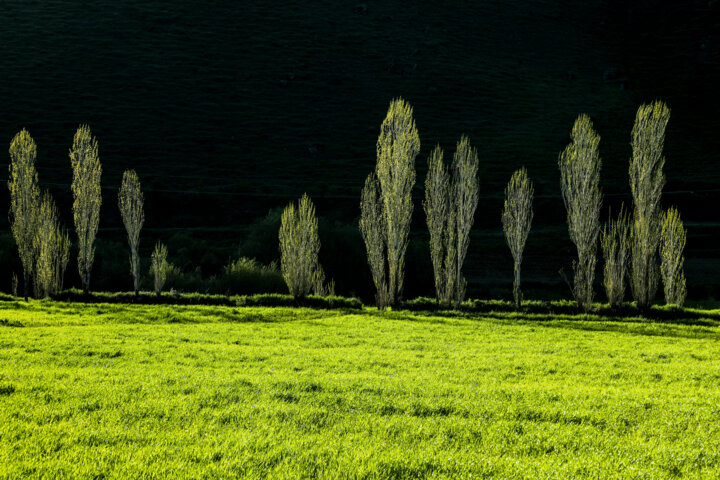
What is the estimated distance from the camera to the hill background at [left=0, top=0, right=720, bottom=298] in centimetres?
Result: 7106

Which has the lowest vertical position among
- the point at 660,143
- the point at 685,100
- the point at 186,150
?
the point at 660,143

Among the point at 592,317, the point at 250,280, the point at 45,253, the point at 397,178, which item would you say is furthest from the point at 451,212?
the point at 45,253

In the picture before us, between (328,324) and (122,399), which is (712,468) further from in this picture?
(328,324)

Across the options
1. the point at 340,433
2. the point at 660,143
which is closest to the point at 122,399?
the point at 340,433

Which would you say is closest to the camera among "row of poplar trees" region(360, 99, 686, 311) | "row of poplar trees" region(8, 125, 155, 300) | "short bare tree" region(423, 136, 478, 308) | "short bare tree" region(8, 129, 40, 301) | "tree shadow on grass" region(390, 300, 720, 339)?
"tree shadow on grass" region(390, 300, 720, 339)

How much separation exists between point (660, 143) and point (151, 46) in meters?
117

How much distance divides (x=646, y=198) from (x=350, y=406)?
27935 mm

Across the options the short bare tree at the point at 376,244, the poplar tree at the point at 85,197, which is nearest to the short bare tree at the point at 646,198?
the short bare tree at the point at 376,244

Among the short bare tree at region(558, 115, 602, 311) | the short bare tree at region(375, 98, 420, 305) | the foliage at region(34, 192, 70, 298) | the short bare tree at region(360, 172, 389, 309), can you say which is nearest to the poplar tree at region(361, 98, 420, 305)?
the short bare tree at region(375, 98, 420, 305)

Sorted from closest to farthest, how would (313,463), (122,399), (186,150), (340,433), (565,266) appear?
1. (313,463)
2. (340,433)
3. (122,399)
4. (565,266)
5. (186,150)

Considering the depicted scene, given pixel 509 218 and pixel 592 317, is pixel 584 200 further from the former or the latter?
pixel 592 317

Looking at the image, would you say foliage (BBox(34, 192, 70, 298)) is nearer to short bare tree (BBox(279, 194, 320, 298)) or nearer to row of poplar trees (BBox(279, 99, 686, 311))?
short bare tree (BBox(279, 194, 320, 298))

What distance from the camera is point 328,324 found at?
25.0m

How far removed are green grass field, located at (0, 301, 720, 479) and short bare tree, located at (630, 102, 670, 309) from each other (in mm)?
8872
